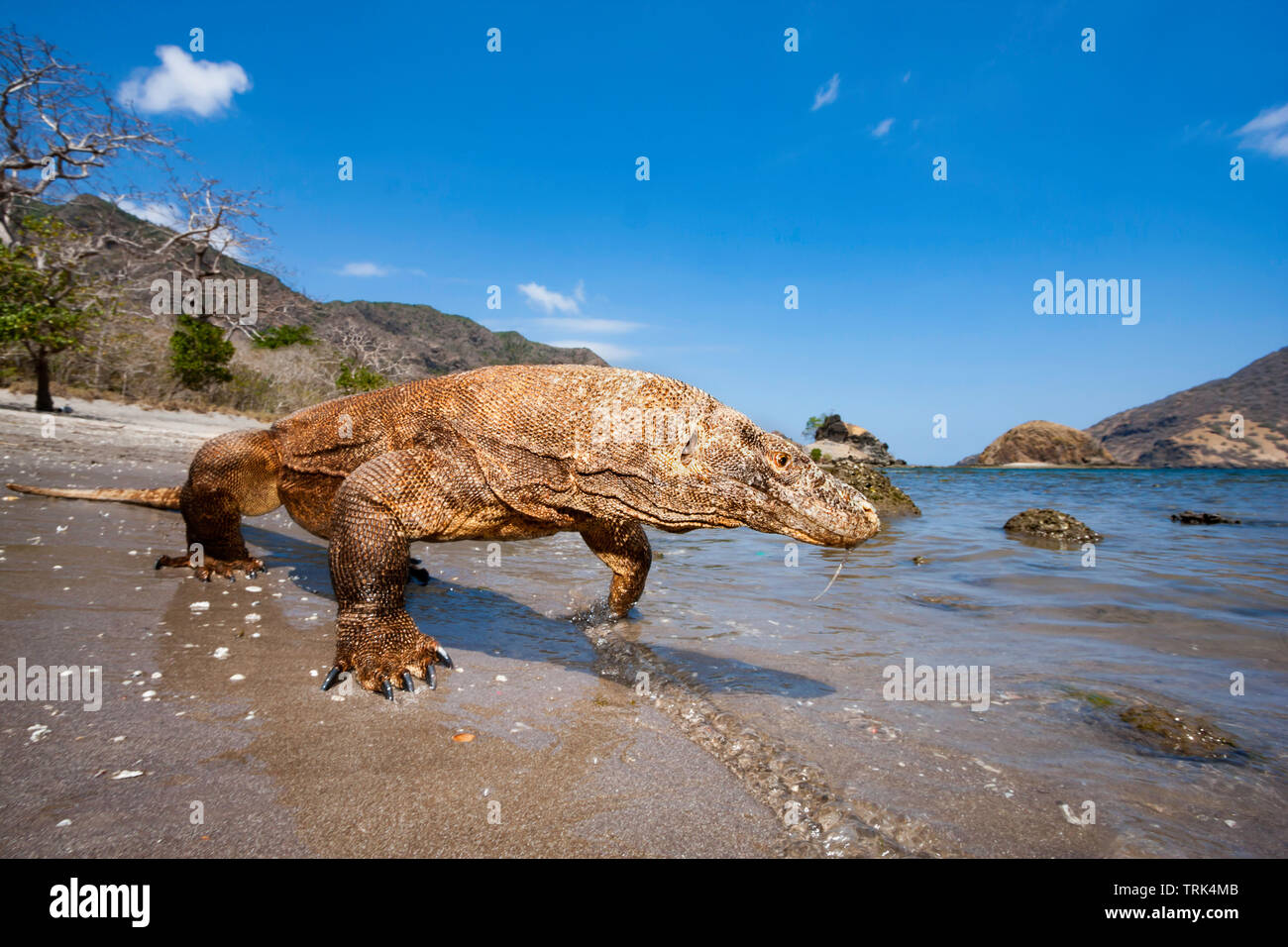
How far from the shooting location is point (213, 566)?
240 inches

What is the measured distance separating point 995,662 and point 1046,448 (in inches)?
4613

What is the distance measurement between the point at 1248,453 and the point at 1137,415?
6407 cm

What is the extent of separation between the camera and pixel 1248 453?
91.2 m

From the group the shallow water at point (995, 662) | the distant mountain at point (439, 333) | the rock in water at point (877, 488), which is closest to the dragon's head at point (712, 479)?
the shallow water at point (995, 662)

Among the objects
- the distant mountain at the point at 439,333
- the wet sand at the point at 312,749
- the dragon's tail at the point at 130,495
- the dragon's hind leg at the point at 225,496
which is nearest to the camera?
the wet sand at the point at 312,749

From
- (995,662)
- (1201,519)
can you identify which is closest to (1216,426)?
(1201,519)

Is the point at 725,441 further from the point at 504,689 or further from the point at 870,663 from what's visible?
the point at 870,663

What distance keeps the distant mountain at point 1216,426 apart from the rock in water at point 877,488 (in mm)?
83883

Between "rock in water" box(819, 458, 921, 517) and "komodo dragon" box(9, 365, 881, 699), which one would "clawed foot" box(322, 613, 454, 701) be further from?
"rock in water" box(819, 458, 921, 517)

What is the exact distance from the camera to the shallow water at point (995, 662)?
2.75 m

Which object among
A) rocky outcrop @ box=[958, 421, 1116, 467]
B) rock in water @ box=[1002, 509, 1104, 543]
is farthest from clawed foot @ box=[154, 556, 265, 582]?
rocky outcrop @ box=[958, 421, 1116, 467]

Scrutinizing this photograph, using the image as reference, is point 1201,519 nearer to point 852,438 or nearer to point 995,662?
point 995,662

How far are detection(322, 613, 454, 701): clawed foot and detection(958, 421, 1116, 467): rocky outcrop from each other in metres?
118

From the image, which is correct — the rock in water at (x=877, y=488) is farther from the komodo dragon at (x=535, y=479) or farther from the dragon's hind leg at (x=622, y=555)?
the komodo dragon at (x=535, y=479)
